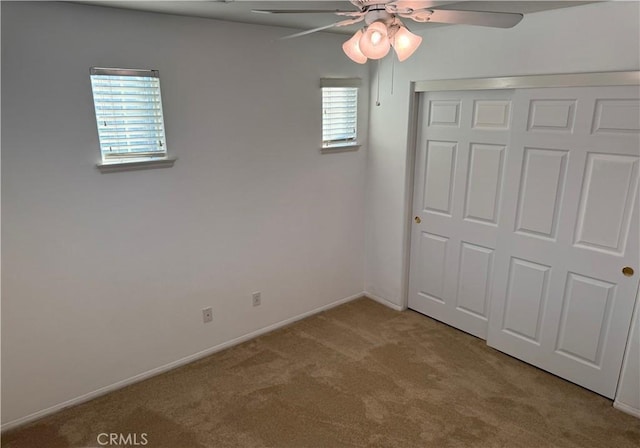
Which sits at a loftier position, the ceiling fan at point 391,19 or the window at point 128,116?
the ceiling fan at point 391,19

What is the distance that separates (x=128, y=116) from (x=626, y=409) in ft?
11.8

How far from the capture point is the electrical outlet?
323cm

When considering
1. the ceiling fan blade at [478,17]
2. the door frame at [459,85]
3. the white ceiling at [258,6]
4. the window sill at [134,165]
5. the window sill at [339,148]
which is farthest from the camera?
the window sill at [339,148]

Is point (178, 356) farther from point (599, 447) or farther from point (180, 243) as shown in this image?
point (599, 447)

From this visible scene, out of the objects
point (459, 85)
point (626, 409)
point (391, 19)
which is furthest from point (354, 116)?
point (626, 409)

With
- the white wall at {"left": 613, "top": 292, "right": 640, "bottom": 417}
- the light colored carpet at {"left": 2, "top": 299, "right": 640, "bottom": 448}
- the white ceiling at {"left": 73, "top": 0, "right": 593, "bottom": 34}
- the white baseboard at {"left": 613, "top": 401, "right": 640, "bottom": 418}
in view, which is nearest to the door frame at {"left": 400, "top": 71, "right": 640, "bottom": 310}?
the white ceiling at {"left": 73, "top": 0, "right": 593, "bottom": 34}

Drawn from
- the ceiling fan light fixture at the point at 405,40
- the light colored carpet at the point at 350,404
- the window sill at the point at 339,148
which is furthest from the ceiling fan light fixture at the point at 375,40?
the light colored carpet at the point at 350,404

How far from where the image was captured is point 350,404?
273 centimetres

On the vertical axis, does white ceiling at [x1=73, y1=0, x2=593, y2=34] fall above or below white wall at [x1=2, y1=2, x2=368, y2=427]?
above

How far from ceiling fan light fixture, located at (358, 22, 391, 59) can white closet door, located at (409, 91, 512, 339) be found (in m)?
1.68

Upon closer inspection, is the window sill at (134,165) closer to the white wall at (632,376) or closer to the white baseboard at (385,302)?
the white baseboard at (385,302)

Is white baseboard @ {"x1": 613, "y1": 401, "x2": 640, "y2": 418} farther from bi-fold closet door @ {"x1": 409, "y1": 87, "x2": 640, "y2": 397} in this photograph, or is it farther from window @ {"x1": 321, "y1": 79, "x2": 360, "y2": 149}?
window @ {"x1": 321, "y1": 79, "x2": 360, "y2": 149}

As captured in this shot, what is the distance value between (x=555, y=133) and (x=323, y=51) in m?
1.83

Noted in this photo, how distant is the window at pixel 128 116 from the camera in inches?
98.3
